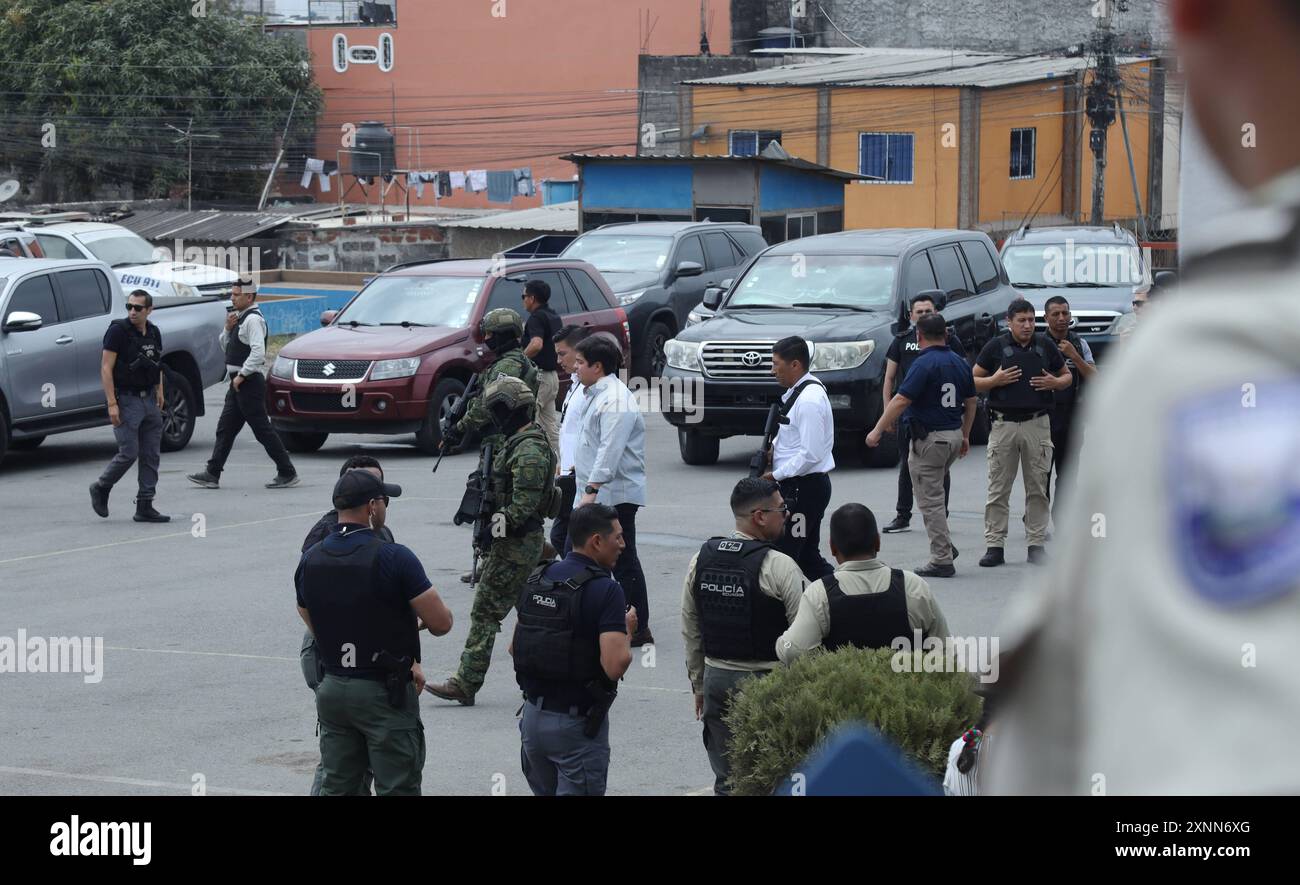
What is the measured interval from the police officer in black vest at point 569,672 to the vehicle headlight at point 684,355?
30.3 ft

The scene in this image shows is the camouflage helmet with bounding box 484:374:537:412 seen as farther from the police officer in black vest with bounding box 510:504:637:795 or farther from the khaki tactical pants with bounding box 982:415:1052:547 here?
the khaki tactical pants with bounding box 982:415:1052:547

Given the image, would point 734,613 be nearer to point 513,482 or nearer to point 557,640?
point 557,640

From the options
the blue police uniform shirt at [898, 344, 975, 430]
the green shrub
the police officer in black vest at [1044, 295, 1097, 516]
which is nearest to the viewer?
the green shrub

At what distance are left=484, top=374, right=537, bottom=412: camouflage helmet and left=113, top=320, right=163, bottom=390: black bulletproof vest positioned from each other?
5.64 m

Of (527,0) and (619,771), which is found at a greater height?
(527,0)

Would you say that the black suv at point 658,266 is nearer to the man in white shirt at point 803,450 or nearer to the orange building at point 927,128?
the man in white shirt at point 803,450

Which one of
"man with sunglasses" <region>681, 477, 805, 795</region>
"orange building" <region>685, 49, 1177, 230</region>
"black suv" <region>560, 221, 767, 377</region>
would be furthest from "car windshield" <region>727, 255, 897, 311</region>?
"orange building" <region>685, 49, 1177, 230</region>

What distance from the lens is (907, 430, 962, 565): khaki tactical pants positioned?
463 inches

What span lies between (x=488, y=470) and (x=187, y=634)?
97.6 inches

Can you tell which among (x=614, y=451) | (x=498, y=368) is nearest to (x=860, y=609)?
(x=614, y=451)

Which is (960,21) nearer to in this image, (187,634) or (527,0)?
(527,0)

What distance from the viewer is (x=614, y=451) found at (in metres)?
9.85

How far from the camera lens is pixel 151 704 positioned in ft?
29.4
